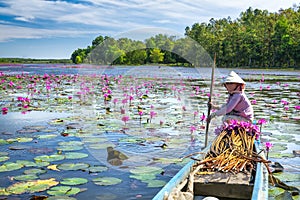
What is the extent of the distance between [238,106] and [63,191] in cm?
258

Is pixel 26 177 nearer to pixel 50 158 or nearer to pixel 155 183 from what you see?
pixel 50 158

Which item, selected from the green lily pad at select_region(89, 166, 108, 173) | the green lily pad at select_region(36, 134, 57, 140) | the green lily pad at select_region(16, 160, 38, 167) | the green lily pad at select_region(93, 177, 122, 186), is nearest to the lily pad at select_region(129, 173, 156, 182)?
the green lily pad at select_region(93, 177, 122, 186)

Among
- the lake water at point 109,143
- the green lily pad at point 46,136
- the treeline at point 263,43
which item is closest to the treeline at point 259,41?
the treeline at point 263,43

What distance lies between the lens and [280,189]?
3887 millimetres

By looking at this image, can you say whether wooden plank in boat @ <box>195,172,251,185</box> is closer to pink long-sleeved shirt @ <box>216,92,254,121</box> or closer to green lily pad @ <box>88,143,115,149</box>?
pink long-sleeved shirt @ <box>216,92,254,121</box>

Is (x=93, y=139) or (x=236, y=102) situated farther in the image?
(x=93, y=139)

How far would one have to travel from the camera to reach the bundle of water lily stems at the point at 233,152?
3.50m

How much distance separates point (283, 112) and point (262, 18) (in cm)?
5612

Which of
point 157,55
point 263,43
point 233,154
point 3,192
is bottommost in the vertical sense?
point 3,192

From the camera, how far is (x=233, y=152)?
12.3 ft

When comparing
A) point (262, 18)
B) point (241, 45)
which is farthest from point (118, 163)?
point (262, 18)

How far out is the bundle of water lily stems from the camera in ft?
11.5

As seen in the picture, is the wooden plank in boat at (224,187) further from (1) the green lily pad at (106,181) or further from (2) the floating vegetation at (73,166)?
(2) the floating vegetation at (73,166)

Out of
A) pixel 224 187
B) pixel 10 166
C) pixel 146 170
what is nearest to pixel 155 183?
pixel 146 170
